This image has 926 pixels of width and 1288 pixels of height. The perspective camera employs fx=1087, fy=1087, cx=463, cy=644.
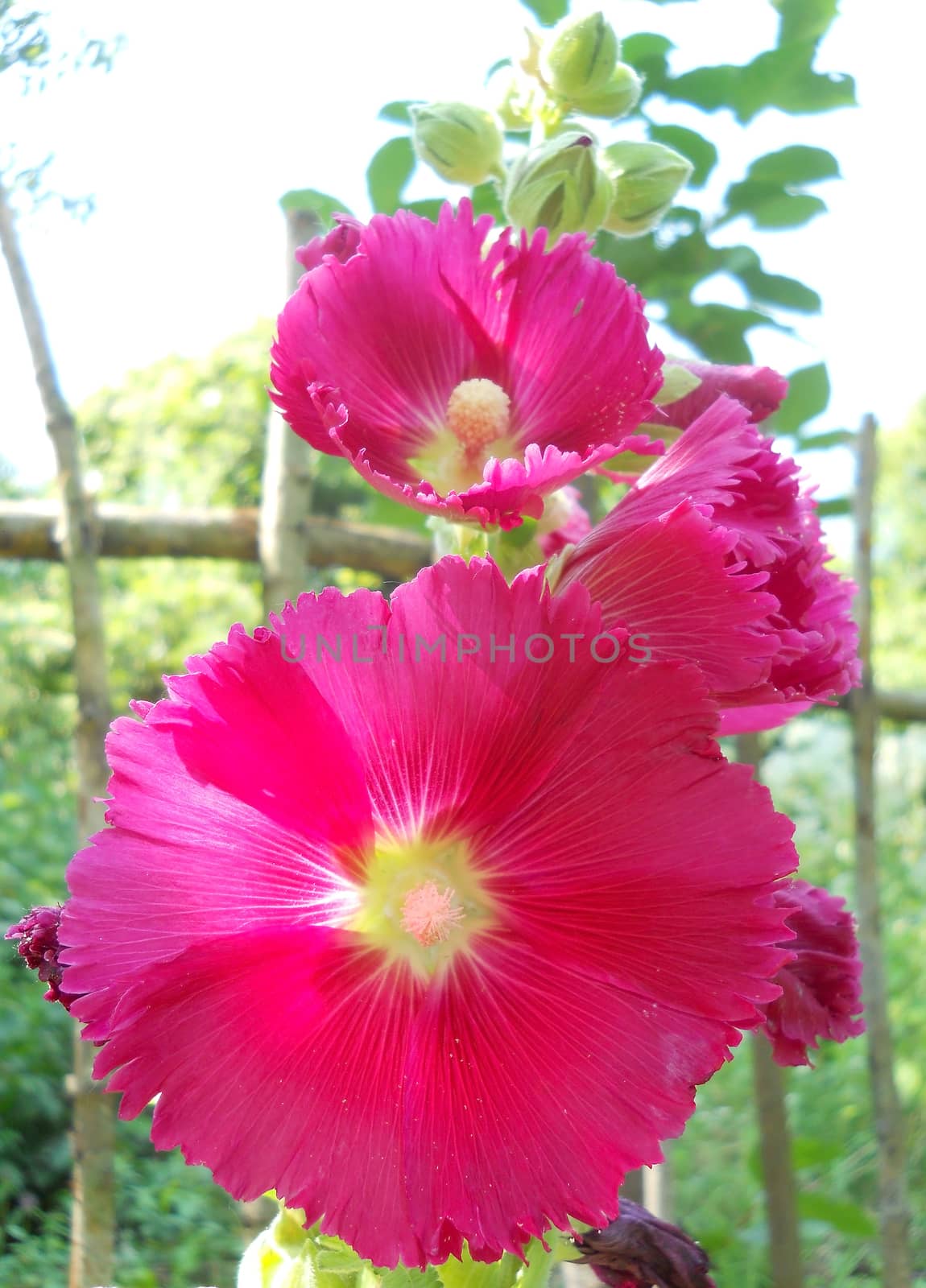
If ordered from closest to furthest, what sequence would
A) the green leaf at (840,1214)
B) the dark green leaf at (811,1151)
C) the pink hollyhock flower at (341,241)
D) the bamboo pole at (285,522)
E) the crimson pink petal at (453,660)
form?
the crimson pink petal at (453,660)
the pink hollyhock flower at (341,241)
the bamboo pole at (285,522)
the green leaf at (840,1214)
the dark green leaf at (811,1151)

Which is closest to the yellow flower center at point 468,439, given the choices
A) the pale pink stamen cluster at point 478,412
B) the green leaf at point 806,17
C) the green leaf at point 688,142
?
the pale pink stamen cluster at point 478,412

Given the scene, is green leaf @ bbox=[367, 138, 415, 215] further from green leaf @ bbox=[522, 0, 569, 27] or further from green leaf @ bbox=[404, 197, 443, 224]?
green leaf @ bbox=[522, 0, 569, 27]

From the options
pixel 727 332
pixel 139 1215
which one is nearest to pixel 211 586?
pixel 139 1215

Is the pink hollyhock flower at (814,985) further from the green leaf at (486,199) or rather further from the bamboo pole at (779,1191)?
the bamboo pole at (779,1191)

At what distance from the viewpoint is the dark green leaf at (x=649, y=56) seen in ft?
2.43

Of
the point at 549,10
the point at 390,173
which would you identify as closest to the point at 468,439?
the point at 390,173

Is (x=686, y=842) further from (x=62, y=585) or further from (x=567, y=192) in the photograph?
(x=62, y=585)

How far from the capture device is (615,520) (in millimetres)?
362

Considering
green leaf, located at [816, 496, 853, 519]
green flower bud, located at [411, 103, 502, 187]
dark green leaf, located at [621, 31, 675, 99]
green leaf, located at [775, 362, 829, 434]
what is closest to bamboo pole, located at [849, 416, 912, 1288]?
green leaf, located at [816, 496, 853, 519]

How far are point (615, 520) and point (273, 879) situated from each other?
16 centimetres

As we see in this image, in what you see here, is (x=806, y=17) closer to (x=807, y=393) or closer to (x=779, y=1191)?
(x=807, y=393)

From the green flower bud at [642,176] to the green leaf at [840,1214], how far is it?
4.39ft

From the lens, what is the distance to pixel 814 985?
0.42 metres

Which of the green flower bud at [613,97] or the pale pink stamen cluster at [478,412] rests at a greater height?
the green flower bud at [613,97]
